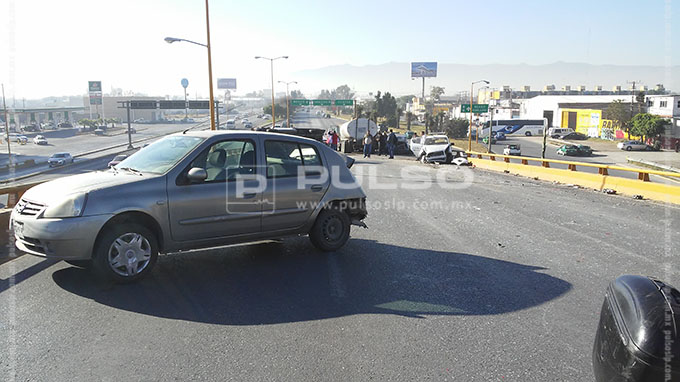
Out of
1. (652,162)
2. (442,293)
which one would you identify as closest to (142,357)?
(442,293)

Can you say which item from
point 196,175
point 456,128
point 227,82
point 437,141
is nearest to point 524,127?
point 456,128

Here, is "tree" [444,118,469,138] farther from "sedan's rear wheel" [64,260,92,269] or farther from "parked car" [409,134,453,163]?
"sedan's rear wheel" [64,260,92,269]

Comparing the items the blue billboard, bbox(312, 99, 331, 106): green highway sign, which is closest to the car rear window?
bbox(312, 99, 331, 106): green highway sign

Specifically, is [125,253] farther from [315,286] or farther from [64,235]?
[315,286]

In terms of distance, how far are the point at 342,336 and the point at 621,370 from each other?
2.51 m

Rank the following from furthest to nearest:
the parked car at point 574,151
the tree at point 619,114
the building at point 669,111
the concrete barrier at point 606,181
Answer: the tree at point 619,114 < the building at point 669,111 < the parked car at point 574,151 < the concrete barrier at point 606,181

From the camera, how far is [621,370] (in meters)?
2.23

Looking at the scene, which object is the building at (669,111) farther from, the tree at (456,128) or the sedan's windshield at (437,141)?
the sedan's windshield at (437,141)

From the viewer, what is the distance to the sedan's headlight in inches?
204

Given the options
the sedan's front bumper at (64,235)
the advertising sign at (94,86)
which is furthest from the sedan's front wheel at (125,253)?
the advertising sign at (94,86)

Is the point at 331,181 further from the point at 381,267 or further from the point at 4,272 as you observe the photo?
the point at 4,272

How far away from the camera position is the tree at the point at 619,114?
3049 inches

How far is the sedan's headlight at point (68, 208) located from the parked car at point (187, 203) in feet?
0.03

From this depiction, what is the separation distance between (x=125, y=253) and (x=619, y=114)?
8618 cm
